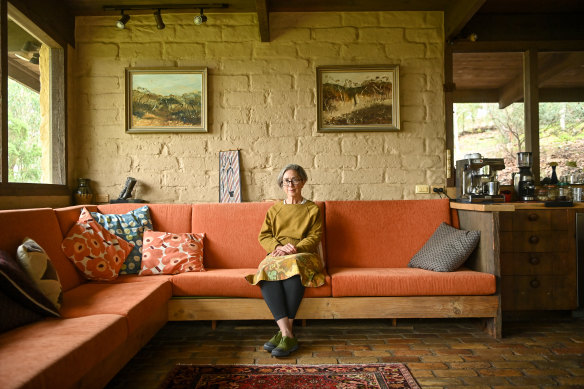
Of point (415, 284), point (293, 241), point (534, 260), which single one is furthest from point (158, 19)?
point (534, 260)

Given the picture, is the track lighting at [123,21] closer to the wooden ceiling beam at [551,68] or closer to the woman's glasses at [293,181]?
the woman's glasses at [293,181]

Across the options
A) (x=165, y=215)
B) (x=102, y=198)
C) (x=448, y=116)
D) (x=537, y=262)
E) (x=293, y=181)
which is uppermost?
(x=448, y=116)

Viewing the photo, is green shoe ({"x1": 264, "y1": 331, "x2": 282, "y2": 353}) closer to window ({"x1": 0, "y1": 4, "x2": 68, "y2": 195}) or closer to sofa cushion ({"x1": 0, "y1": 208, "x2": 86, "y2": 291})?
sofa cushion ({"x1": 0, "y1": 208, "x2": 86, "y2": 291})

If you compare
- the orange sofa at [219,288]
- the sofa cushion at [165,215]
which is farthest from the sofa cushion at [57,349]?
the sofa cushion at [165,215]

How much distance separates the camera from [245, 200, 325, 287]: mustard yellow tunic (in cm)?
220

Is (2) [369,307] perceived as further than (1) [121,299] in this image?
Yes

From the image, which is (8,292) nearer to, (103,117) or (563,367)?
(103,117)

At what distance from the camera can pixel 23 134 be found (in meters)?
3.04

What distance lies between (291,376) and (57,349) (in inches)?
41.8

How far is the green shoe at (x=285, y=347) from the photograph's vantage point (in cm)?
204

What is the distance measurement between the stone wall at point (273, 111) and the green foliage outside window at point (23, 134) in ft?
0.97

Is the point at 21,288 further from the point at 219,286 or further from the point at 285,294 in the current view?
the point at 285,294

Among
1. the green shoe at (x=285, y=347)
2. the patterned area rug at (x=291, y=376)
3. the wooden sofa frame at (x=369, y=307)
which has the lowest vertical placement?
the patterned area rug at (x=291, y=376)

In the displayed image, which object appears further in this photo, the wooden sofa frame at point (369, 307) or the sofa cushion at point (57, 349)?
the wooden sofa frame at point (369, 307)
